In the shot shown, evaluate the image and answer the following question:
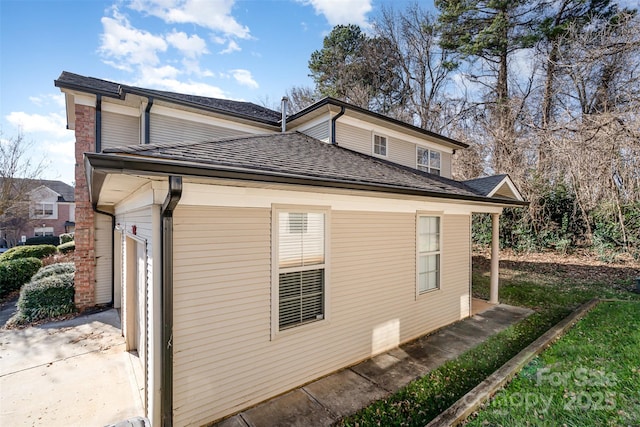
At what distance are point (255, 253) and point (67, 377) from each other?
12.3 feet

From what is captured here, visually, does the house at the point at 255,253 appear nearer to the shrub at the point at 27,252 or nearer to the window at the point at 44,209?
the shrub at the point at 27,252

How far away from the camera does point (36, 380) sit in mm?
4469

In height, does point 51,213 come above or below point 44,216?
above

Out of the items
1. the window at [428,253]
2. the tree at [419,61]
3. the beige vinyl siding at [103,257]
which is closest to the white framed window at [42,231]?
the beige vinyl siding at [103,257]

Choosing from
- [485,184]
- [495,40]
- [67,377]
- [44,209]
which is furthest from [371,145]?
[44,209]

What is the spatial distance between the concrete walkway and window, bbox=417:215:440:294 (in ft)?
3.53

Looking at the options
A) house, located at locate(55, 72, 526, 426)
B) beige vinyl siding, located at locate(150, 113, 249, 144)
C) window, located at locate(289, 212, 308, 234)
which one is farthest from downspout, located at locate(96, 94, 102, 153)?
window, located at locate(289, 212, 308, 234)

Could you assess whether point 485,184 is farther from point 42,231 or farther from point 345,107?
point 42,231

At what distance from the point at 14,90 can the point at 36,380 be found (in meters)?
9.58

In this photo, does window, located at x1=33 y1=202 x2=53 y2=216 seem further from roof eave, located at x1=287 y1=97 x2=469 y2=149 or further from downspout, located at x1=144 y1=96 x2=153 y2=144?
roof eave, located at x1=287 y1=97 x2=469 y2=149

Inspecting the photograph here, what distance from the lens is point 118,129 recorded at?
773cm

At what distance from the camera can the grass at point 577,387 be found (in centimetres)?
334

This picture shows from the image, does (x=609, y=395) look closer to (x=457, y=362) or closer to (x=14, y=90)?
(x=457, y=362)

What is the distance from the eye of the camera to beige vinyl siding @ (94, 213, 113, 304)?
25.9 feet
